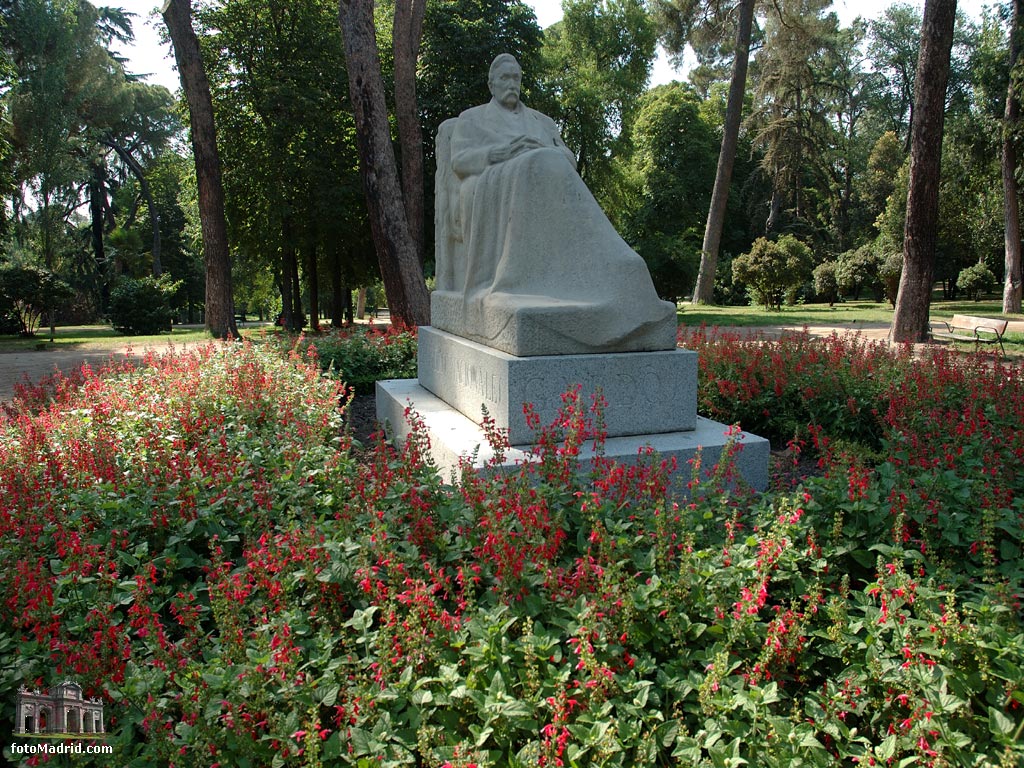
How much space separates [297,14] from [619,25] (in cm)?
1422

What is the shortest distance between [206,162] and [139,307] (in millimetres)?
8699

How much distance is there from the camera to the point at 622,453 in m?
3.66

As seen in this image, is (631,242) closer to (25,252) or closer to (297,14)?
(297,14)

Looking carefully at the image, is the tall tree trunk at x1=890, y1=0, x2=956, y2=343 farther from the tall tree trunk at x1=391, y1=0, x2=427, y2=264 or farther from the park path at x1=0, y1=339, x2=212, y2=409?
the park path at x1=0, y1=339, x2=212, y2=409

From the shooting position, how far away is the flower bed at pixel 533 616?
5.64ft

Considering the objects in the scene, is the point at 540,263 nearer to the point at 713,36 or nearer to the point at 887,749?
the point at 887,749

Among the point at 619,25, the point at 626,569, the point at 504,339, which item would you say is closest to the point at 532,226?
the point at 504,339

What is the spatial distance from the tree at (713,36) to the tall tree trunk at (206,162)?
1318cm

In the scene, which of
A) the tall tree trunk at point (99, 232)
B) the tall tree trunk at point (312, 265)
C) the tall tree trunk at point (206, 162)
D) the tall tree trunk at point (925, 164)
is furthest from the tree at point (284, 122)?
the tall tree trunk at point (99, 232)

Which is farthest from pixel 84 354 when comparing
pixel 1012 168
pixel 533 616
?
pixel 1012 168

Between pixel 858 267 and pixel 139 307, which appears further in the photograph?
pixel 858 267

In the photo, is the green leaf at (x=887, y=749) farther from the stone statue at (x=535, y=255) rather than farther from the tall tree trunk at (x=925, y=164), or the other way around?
the tall tree trunk at (x=925, y=164)

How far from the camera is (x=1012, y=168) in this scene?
692 inches

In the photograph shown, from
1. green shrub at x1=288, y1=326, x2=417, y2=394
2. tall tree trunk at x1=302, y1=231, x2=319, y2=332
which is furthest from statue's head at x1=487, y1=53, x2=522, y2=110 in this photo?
tall tree trunk at x1=302, y1=231, x2=319, y2=332
